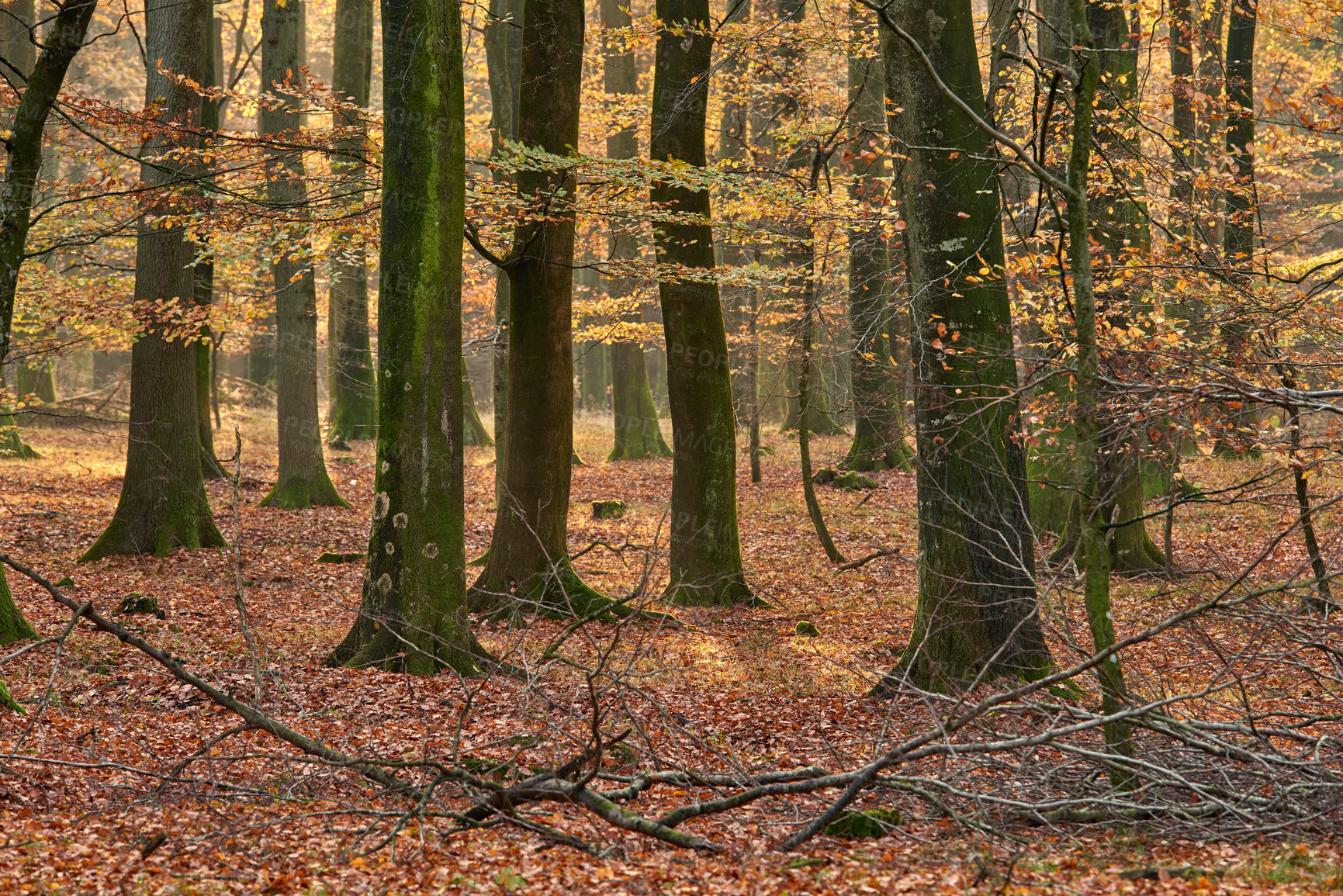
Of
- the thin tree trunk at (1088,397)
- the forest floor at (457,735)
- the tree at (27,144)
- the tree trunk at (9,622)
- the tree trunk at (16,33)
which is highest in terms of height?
the tree trunk at (16,33)

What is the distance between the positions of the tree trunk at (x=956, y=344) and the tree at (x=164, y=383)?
9026mm

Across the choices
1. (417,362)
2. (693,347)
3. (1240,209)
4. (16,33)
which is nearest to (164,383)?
(417,362)

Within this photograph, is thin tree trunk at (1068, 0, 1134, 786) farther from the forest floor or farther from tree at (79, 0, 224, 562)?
tree at (79, 0, 224, 562)

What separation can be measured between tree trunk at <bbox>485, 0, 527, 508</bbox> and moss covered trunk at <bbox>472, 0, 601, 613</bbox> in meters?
0.93

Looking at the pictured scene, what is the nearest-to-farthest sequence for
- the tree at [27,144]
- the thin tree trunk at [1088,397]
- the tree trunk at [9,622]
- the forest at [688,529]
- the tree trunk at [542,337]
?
the forest at [688,529], the thin tree trunk at [1088,397], the tree at [27,144], the tree trunk at [9,622], the tree trunk at [542,337]

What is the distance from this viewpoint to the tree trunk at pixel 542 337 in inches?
396

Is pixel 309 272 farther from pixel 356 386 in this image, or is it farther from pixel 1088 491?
pixel 1088 491

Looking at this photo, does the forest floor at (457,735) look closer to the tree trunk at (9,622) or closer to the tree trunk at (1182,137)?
the tree trunk at (9,622)

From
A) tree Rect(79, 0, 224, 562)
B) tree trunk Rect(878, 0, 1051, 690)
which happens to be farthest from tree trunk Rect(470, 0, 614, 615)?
tree Rect(79, 0, 224, 562)

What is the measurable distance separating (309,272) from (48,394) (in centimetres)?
1282

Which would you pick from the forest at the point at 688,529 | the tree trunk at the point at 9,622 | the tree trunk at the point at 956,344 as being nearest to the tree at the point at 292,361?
the forest at the point at 688,529

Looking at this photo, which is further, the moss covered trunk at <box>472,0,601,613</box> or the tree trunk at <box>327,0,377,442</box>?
the tree trunk at <box>327,0,377,442</box>

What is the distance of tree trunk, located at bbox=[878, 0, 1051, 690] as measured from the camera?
23.2 ft

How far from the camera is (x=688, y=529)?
11195 mm
